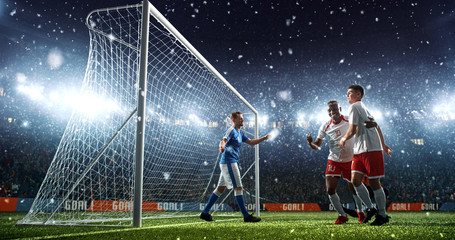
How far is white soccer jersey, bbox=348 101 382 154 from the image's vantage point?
158 inches

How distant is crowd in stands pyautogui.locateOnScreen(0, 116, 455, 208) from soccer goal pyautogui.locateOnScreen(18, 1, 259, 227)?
5442 mm

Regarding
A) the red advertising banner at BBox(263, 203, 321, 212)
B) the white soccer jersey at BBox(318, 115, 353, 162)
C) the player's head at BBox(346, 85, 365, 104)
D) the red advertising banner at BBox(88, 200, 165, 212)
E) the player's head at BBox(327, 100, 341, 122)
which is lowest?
the red advertising banner at BBox(263, 203, 321, 212)

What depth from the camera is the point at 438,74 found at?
2380cm

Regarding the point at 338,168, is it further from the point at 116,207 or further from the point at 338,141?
the point at 116,207

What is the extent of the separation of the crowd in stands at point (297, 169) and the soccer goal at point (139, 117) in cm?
544

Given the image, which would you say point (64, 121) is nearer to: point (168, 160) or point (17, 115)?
point (17, 115)

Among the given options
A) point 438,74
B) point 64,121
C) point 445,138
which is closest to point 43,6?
point 64,121

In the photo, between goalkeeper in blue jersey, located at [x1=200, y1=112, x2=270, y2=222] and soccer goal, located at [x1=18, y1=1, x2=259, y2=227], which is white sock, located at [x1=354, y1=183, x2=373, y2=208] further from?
soccer goal, located at [x1=18, y1=1, x2=259, y2=227]

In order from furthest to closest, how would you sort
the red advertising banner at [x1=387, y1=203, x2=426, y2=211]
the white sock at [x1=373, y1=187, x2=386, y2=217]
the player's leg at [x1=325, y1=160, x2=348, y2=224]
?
the red advertising banner at [x1=387, y1=203, x2=426, y2=211]
the player's leg at [x1=325, y1=160, x2=348, y2=224]
the white sock at [x1=373, y1=187, x2=386, y2=217]

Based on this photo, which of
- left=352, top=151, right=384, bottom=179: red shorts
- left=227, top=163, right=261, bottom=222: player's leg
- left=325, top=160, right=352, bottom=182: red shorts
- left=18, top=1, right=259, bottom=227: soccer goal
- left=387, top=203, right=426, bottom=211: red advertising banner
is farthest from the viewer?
left=387, top=203, right=426, bottom=211: red advertising banner

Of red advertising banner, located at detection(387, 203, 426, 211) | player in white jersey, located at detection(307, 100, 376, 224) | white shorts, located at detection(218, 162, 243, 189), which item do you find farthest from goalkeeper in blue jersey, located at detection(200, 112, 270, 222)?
red advertising banner, located at detection(387, 203, 426, 211)

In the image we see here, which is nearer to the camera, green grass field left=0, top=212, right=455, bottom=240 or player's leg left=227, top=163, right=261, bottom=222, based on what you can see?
green grass field left=0, top=212, right=455, bottom=240

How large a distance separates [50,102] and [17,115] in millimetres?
2761

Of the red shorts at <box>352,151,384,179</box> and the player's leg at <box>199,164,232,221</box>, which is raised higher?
the red shorts at <box>352,151,384,179</box>
